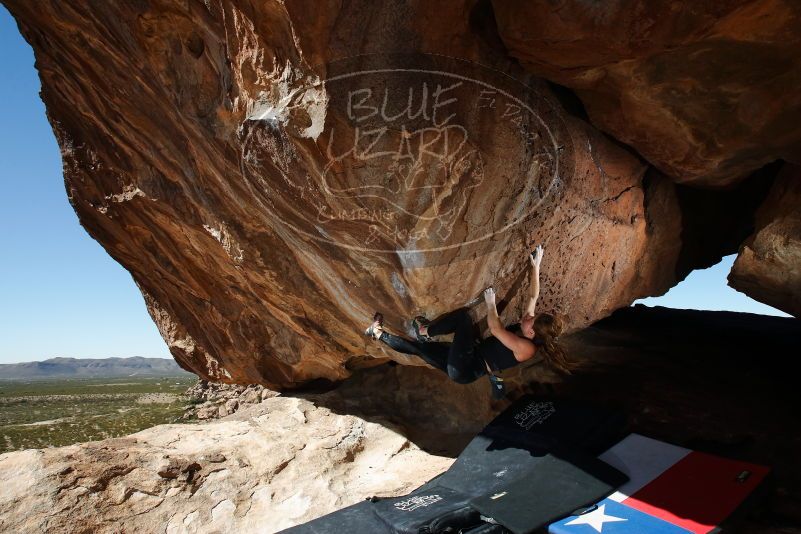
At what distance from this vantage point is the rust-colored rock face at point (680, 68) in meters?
2.15

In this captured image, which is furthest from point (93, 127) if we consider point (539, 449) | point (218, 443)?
point (539, 449)

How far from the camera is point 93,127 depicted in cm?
450

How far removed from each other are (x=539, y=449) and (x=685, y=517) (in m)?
1.00

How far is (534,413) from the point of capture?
12.6 feet

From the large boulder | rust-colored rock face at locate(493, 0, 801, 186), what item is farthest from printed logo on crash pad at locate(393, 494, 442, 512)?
rust-colored rock face at locate(493, 0, 801, 186)

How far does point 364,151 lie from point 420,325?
5.42ft

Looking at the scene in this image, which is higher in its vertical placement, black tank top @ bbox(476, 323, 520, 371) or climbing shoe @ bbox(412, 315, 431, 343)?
climbing shoe @ bbox(412, 315, 431, 343)

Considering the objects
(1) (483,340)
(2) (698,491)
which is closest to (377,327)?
(1) (483,340)

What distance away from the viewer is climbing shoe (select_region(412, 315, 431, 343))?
151 inches

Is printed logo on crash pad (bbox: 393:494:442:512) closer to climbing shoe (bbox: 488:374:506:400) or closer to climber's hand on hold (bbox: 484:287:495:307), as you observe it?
climbing shoe (bbox: 488:374:506:400)

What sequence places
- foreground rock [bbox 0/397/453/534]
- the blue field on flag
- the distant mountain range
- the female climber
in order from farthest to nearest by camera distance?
the distant mountain range
the female climber
foreground rock [bbox 0/397/453/534]
the blue field on flag

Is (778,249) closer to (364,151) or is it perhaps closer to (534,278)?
(534,278)

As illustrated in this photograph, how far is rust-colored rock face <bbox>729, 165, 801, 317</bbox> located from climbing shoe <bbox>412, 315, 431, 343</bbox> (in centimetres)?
299

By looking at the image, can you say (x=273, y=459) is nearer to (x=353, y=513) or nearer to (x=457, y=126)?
(x=353, y=513)
